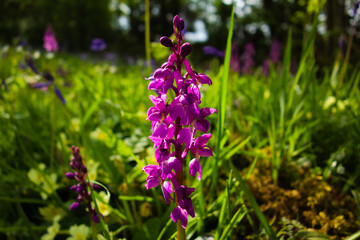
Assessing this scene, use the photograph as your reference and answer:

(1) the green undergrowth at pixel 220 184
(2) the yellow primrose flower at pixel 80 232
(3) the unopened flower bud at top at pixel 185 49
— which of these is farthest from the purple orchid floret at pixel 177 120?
(2) the yellow primrose flower at pixel 80 232

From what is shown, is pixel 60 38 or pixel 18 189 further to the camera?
pixel 60 38

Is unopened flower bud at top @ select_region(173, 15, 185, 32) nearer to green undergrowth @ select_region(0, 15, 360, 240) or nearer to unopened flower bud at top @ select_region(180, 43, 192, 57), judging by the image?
unopened flower bud at top @ select_region(180, 43, 192, 57)

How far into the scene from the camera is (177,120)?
828mm

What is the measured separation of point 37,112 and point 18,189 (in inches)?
44.4

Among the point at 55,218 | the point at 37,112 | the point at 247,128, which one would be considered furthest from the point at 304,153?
the point at 37,112

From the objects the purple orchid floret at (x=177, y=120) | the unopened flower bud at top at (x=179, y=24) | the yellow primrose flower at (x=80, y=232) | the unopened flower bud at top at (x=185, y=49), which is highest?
the unopened flower bud at top at (x=179, y=24)

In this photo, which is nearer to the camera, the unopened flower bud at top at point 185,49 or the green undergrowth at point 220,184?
the unopened flower bud at top at point 185,49

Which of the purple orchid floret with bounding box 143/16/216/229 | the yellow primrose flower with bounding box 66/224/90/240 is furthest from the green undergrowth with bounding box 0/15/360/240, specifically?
the purple orchid floret with bounding box 143/16/216/229

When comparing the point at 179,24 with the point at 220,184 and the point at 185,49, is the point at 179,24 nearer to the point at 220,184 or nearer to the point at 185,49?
the point at 185,49

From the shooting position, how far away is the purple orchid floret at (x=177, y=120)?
0.78 meters

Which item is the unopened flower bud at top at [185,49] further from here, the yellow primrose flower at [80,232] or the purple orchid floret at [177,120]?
the yellow primrose flower at [80,232]

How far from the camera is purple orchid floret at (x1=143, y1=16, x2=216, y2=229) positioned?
0.78m

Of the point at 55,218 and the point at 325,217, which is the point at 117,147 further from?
the point at 325,217

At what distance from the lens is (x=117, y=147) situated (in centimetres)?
166
